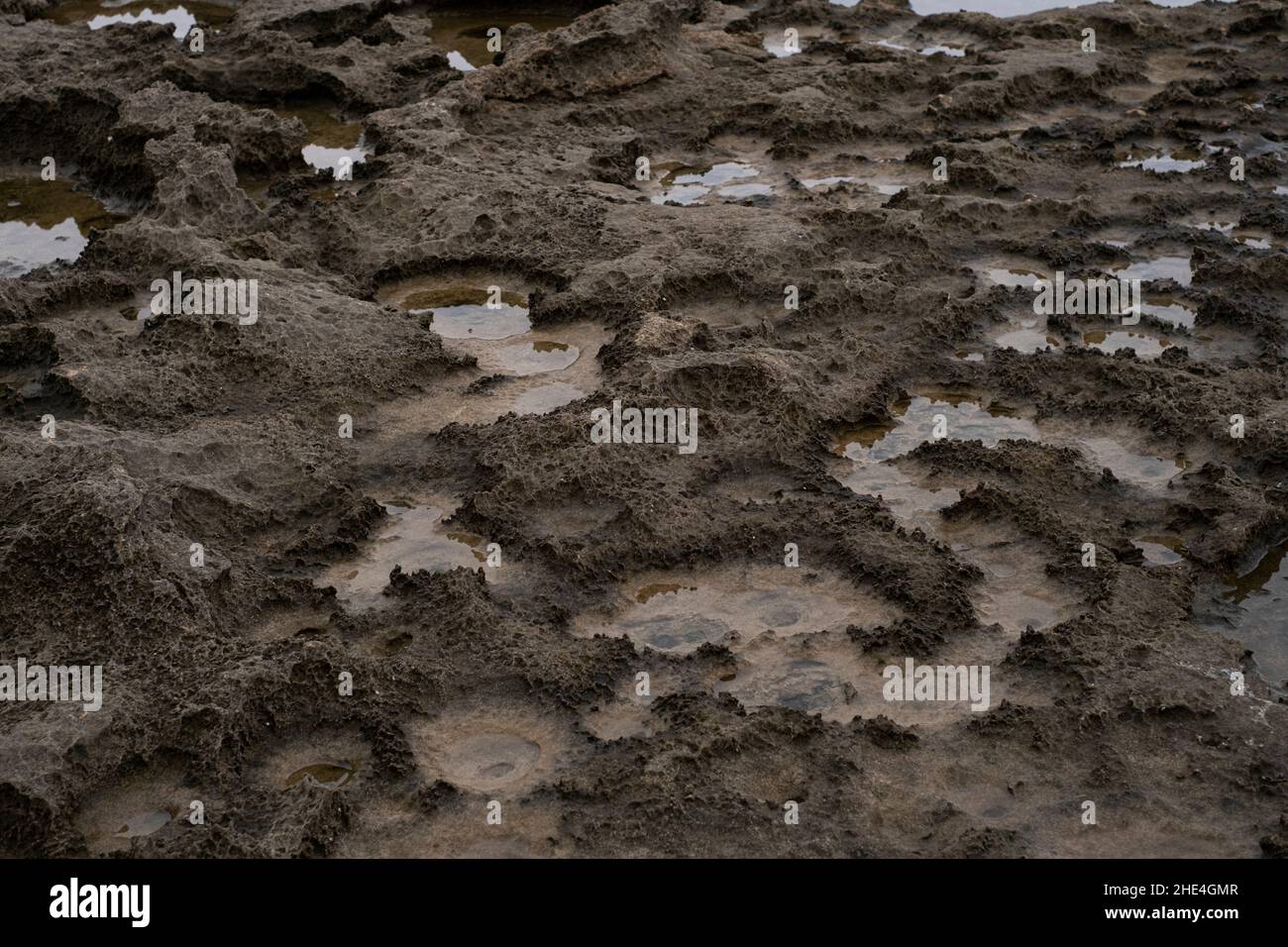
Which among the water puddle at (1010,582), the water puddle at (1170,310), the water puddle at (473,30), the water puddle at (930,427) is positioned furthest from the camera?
the water puddle at (473,30)

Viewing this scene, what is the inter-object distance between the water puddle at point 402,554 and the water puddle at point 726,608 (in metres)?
0.61

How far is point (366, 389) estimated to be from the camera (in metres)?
6.68

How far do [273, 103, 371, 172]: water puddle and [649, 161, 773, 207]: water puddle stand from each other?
5.87 feet

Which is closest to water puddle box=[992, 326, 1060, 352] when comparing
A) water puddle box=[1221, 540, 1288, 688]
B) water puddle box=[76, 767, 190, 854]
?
water puddle box=[1221, 540, 1288, 688]

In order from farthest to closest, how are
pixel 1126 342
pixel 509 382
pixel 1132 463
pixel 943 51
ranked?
pixel 943 51
pixel 1126 342
pixel 509 382
pixel 1132 463

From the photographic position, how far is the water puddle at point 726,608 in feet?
17.2

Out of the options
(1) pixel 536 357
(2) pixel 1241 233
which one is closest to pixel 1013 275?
(2) pixel 1241 233

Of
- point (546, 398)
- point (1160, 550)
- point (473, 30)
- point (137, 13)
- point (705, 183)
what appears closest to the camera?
point (1160, 550)

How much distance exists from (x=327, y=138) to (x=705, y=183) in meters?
2.53

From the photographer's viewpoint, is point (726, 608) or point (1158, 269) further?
point (1158, 269)

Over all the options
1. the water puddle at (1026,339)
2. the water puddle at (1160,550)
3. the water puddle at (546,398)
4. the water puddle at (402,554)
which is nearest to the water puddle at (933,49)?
the water puddle at (1026,339)

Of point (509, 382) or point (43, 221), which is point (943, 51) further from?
point (43, 221)

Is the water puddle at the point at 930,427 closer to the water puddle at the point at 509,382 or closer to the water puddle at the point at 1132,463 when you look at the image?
the water puddle at the point at 1132,463

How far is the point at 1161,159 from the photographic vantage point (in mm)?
9211
